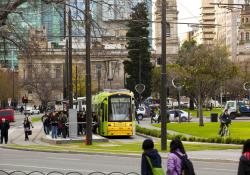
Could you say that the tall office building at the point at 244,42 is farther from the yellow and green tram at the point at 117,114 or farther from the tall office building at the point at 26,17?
the tall office building at the point at 26,17

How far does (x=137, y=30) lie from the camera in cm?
9344

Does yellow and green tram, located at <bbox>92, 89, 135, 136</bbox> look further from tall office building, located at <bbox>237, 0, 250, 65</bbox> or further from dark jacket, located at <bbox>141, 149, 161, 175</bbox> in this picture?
tall office building, located at <bbox>237, 0, 250, 65</bbox>

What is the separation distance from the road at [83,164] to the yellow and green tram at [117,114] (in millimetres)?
15197

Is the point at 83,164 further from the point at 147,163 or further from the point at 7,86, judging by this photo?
the point at 7,86

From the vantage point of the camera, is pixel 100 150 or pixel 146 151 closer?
pixel 146 151

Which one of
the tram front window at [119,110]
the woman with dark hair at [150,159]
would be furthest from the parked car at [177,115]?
the woman with dark hair at [150,159]

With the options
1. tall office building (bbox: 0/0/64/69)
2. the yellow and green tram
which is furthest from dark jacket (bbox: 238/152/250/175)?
the yellow and green tram

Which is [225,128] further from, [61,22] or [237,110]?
[237,110]

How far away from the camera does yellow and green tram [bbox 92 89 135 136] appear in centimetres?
4619

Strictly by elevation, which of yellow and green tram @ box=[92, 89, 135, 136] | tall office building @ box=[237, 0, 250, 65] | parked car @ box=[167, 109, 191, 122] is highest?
tall office building @ box=[237, 0, 250, 65]

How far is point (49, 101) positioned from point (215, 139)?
293 ft

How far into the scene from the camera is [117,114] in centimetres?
4666

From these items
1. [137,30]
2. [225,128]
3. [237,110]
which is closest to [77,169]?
[225,128]

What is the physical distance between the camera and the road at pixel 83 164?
22870 millimetres
